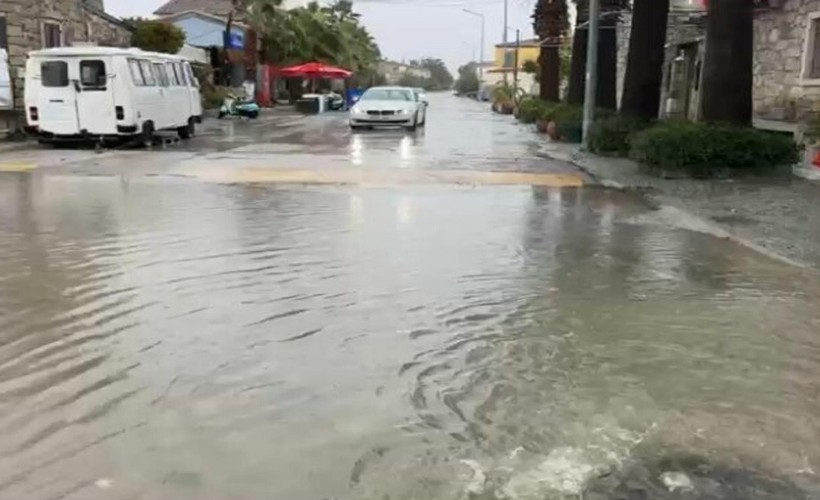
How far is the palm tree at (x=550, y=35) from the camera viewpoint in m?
34.6

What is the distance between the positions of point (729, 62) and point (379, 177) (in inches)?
237

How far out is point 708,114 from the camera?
→ 53.1 feet

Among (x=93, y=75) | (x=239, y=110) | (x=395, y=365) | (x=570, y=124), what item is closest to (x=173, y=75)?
(x=93, y=75)

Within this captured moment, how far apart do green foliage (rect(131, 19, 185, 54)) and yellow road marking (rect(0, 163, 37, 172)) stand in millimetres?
17550

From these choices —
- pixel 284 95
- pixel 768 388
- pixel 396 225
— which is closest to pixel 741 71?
pixel 396 225

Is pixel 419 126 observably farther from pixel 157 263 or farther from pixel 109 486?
pixel 109 486

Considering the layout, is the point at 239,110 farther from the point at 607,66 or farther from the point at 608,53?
the point at 607,66

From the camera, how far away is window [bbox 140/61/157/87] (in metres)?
21.5

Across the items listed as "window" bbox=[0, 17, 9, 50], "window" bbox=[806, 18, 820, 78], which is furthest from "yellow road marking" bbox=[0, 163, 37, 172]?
"window" bbox=[806, 18, 820, 78]

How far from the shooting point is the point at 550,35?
1358 inches

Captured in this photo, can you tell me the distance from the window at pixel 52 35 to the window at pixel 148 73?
4.19 m

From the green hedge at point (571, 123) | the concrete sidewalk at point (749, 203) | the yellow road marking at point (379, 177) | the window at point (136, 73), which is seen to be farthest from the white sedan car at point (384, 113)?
the yellow road marking at point (379, 177)

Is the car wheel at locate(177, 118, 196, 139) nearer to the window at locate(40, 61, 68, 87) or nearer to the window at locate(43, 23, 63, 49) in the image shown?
the window at locate(43, 23, 63, 49)

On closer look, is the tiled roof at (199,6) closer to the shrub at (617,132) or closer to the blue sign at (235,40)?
the blue sign at (235,40)
